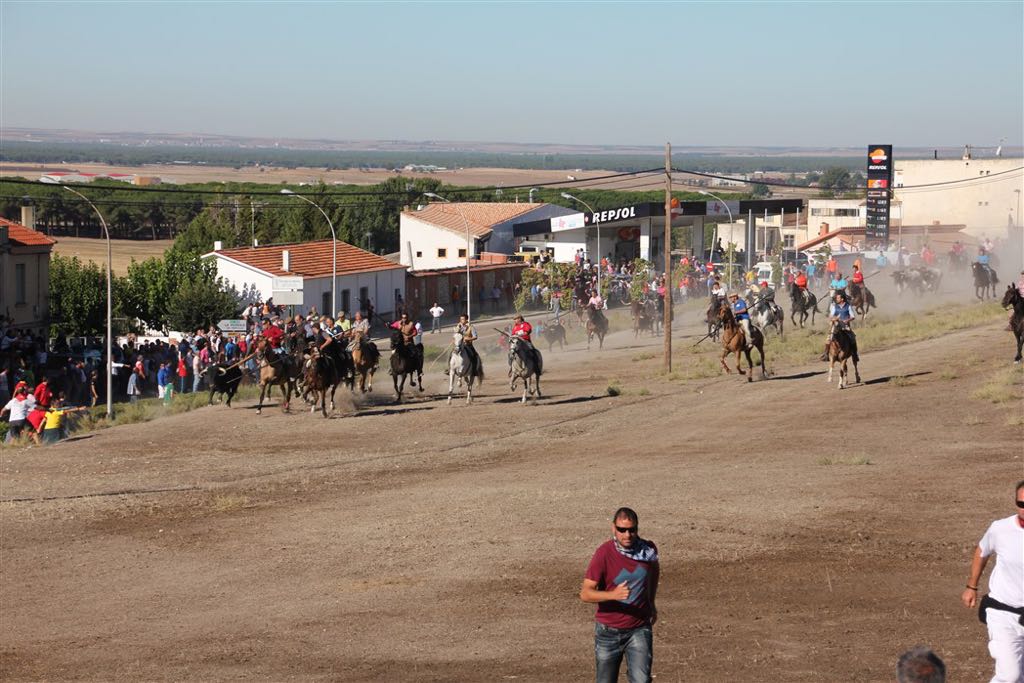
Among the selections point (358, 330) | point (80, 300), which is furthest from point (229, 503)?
point (80, 300)

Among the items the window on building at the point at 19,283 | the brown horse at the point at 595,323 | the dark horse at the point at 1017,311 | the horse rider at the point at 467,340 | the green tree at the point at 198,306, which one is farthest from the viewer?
the green tree at the point at 198,306

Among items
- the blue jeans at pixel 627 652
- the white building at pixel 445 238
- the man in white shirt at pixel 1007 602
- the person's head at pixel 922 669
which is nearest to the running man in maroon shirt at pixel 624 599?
the blue jeans at pixel 627 652

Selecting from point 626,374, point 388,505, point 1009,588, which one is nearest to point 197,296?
point 626,374

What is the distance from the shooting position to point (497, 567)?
17.0 metres

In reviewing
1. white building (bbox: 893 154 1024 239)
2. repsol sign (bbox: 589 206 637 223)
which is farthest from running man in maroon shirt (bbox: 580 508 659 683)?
white building (bbox: 893 154 1024 239)

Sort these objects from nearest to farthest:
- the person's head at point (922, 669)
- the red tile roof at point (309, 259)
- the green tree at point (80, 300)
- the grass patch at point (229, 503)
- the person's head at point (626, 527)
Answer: the person's head at point (922, 669) → the person's head at point (626, 527) → the grass patch at point (229, 503) → the green tree at point (80, 300) → the red tile roof at point (309, 259)

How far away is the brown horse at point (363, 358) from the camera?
33.2 metres

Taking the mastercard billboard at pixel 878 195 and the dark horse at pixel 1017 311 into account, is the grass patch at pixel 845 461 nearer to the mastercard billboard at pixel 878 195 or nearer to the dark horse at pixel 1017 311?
the dark horse at pixel 1017 311

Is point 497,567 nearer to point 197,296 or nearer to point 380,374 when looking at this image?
point 380,374

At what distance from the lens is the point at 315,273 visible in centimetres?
6228

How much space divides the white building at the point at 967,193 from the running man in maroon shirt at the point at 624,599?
108464 millimetres

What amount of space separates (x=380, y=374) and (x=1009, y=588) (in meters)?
32.4

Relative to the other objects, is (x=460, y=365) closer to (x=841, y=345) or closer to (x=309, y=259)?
(x=841, y=345)

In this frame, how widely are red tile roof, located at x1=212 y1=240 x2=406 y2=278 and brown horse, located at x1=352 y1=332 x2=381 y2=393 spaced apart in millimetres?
27272
